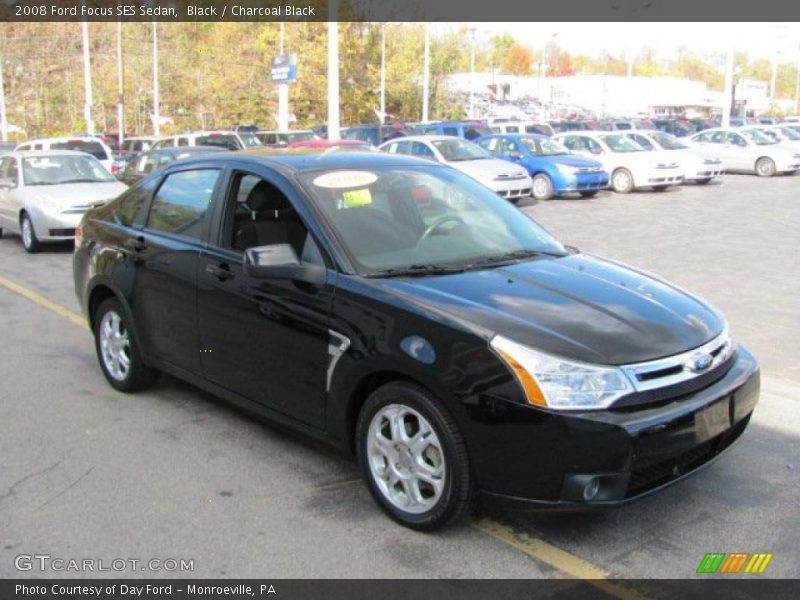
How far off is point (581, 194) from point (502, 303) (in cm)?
1801

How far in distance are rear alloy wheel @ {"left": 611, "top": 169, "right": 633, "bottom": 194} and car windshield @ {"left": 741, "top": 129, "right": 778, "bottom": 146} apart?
8.33 metres

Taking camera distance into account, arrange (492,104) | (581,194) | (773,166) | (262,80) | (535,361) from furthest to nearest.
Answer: (492,104) → (262,80) → (773,166) → (581,194) → (535,361)

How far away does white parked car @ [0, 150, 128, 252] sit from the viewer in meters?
12.3

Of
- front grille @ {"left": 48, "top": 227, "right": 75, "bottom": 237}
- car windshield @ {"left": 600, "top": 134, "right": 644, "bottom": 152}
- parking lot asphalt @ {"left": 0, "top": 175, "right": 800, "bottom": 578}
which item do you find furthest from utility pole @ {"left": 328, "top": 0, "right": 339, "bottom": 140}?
parking lot asphalt @ {"left": 0, "top": 175, "right": 800, "bottom": 578}

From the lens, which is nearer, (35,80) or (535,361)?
(535,361)

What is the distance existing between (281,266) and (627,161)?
18.9m

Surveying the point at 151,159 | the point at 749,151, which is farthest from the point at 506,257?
the point at 749,151

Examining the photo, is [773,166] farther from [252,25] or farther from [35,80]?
[35,80]

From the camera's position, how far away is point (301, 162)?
4.68 meters

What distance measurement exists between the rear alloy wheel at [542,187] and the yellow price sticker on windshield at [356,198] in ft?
53.1

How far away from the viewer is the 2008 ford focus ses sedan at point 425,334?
330 cm

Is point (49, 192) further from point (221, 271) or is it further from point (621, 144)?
point (621, 144)

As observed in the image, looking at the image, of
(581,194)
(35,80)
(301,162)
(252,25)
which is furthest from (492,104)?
(301,162)

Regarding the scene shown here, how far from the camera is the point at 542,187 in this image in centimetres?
2028
